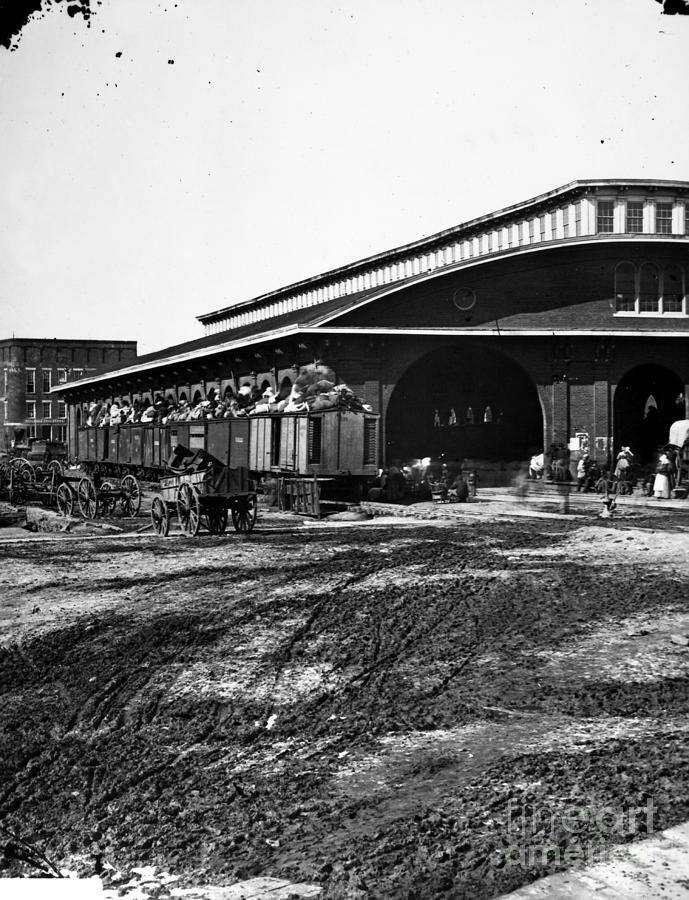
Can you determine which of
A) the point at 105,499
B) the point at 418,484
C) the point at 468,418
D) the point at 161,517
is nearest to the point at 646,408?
the point at 468,418

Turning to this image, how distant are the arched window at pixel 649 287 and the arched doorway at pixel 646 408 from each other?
2.07m

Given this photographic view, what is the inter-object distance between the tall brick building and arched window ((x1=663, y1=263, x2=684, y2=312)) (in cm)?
5562

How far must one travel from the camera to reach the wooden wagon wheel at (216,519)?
1859cm

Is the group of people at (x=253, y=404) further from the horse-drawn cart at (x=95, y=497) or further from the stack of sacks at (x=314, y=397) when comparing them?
the horse-drawn cart at (x=95, y=497)

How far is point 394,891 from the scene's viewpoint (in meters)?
4.24

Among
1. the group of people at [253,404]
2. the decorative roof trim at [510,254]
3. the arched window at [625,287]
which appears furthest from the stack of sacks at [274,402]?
the arched window at [625,287]

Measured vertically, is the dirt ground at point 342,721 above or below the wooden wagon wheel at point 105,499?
below

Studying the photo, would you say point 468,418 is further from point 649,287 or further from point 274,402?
point 274,402

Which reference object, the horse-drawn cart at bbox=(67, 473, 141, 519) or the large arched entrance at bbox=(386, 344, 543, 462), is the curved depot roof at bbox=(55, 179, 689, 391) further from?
the horse-drawn cart at bbox=(67, 473, 141, 519)

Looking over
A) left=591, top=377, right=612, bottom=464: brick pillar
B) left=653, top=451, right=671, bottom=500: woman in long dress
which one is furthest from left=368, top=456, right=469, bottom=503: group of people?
left=591, top=377, right=612, bottom=464: brick pillar

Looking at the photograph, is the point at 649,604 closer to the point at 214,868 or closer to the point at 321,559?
the point at 321,559

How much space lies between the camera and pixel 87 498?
75.6 feet

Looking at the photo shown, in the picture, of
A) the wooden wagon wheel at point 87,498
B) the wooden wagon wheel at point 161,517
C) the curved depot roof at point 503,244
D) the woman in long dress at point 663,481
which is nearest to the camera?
the wooden wagon wheel at point 161,517

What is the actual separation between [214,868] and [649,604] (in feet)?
23.4
